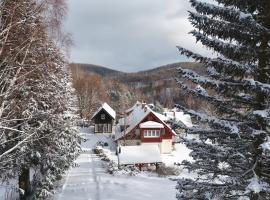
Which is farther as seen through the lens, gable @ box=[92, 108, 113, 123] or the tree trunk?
gable @ box=[92, 108, 113, 123]

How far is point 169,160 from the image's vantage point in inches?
1678

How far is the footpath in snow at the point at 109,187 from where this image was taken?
2239 cm

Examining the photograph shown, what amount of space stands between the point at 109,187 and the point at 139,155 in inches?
375

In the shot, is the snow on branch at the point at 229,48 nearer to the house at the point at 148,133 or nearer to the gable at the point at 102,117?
the house at the point at 148,133

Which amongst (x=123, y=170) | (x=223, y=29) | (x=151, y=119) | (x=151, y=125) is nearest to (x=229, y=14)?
(x=223, y=29)

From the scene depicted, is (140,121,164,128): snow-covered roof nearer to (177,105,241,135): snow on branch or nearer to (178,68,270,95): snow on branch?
(177,105,241,135): snow on branch

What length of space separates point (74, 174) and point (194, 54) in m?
21.6

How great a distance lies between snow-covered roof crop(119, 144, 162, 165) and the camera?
3322cm

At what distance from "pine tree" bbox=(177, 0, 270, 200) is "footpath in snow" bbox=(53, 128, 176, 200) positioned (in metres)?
12.8

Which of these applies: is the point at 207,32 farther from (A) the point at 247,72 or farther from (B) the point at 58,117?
(B) the point at 58,117

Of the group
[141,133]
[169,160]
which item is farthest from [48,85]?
[141,133]

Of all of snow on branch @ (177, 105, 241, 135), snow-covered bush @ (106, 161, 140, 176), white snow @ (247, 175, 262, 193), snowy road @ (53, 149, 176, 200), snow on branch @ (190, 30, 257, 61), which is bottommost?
snowy road @ (53, 149, 176, 200)

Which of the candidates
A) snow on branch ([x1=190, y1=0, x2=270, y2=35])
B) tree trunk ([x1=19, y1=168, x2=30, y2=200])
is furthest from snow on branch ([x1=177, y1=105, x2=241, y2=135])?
tree trunk ([x1=19, y1=168, x2=30, y2=200])

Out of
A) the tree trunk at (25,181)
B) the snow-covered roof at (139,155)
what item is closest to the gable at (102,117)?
the snow-covered roof at (139,155)
